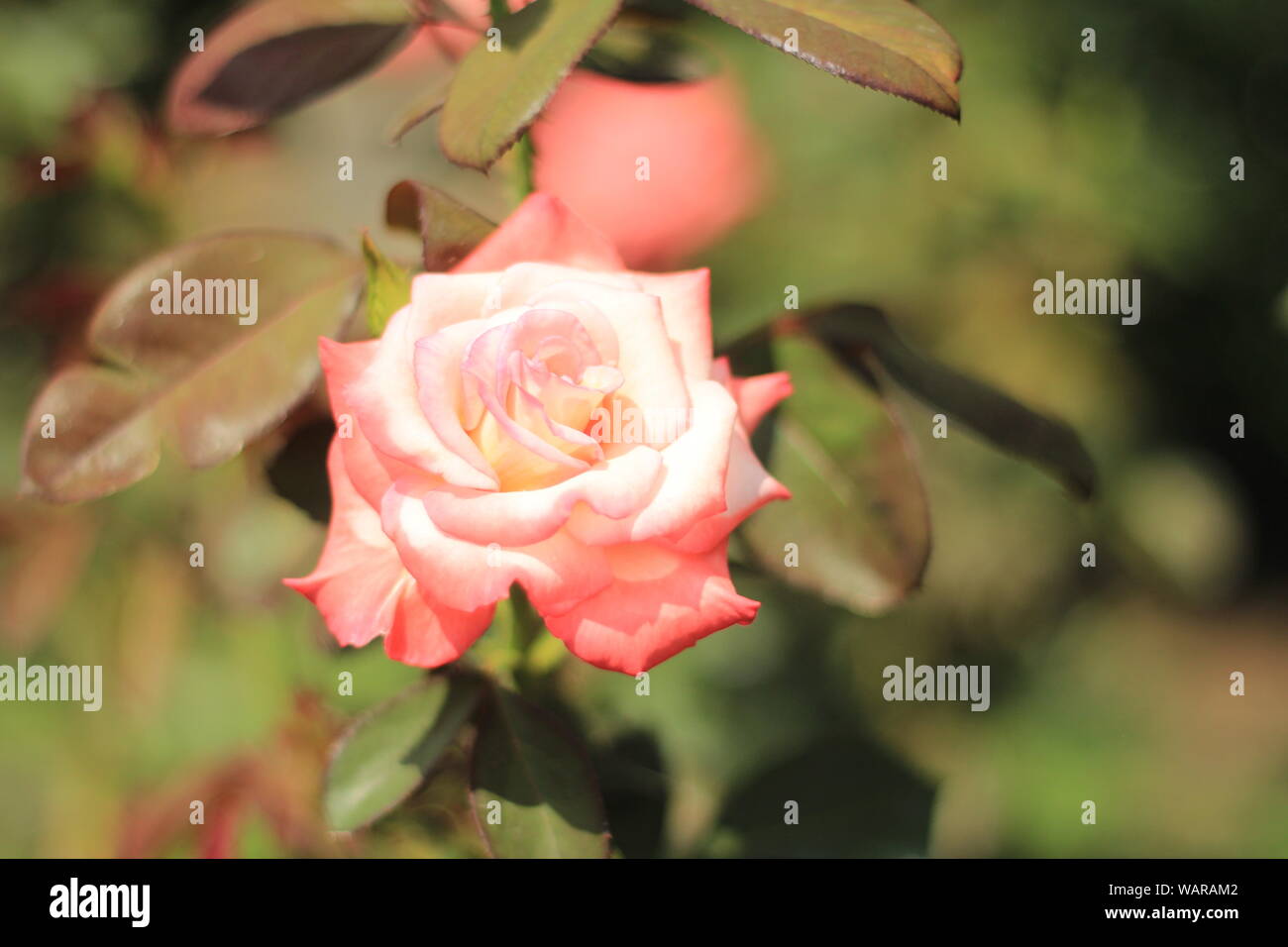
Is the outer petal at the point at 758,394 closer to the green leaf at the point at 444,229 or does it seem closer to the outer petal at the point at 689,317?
the outer petal at the point at 689,317

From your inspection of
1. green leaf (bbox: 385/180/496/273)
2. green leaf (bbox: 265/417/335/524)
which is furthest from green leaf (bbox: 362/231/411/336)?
green leaf (bbox: 265/417/335/524)

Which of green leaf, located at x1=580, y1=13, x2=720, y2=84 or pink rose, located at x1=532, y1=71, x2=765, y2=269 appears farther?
pink rose, located at x1=532, y1=71, x2=765, y2=269

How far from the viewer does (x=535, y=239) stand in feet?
1.51

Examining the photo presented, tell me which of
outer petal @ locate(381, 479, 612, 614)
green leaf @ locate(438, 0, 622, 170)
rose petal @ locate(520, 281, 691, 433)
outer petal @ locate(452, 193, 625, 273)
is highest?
green leaf @ locate(438, 0, 622, 170)

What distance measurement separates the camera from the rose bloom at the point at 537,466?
15.7 inches

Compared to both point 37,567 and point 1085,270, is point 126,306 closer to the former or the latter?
point 37,567

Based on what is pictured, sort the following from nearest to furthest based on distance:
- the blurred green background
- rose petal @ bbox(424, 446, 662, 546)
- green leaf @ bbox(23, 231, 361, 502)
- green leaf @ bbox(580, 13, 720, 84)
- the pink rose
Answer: rose petal @ bbox(424, 446, 662, 546) < green leaf @ bbox(23, 231, 361, 502) < green leaf @ bbox(580, 13, 720, 84) < the blurred green background < the pink rose

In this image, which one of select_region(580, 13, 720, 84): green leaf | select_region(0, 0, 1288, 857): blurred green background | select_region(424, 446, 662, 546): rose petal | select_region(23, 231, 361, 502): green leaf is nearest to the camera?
select_region(424, 446, 662, 546): rose petal

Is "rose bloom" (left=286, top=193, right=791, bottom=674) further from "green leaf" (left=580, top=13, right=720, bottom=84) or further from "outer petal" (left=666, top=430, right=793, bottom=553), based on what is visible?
"green leaf" (left=580, top=13, right=720, bottom=84)

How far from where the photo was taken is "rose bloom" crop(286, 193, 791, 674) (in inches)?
15.7

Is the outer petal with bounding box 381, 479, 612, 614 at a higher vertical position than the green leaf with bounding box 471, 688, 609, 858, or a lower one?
higher

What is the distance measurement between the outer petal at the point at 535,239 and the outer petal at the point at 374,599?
0.10 meters

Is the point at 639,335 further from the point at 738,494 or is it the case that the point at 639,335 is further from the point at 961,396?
the point at 961,396

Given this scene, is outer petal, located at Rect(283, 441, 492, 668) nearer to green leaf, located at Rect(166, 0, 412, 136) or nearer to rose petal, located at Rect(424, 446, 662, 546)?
rose petal, located at Rect(424, 446, 662, 546)
